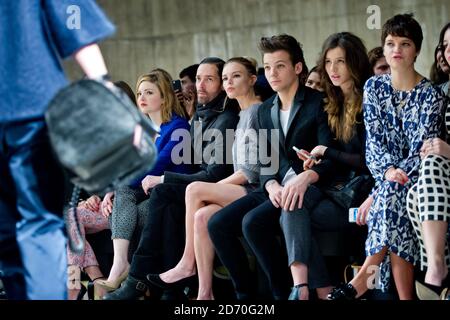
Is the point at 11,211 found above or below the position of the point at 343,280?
above

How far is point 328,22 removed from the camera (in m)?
8.21

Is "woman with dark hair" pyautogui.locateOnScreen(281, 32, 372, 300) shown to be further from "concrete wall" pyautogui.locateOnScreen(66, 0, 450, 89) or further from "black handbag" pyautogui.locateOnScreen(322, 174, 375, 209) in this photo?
"concrete wall" pyautogui.locateOnScreen(66, 0, 450, 89)

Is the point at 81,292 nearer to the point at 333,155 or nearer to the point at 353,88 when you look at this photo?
the point at 333,155

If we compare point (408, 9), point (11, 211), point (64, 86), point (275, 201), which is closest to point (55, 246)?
point (11, 211)

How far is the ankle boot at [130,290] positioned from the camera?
520cm

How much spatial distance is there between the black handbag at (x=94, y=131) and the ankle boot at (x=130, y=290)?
8.58 ft

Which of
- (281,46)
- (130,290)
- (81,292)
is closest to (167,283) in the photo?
(130,290)

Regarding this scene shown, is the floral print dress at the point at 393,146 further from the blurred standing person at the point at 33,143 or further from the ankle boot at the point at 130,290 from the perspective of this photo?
the blurred standing person at the point at 33,143

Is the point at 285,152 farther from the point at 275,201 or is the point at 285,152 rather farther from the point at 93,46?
the point at 93,46

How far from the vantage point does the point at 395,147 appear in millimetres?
4621

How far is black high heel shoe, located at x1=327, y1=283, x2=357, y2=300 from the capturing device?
442cm

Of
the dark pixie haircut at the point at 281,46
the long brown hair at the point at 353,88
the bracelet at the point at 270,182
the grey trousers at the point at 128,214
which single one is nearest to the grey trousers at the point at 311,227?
the bracelet at the point at 270,182

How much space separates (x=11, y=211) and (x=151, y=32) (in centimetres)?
636

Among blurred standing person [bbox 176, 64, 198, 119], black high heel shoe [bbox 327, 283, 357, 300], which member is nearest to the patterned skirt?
black high heel shoe [bbox 327, 283, 357, 300]
